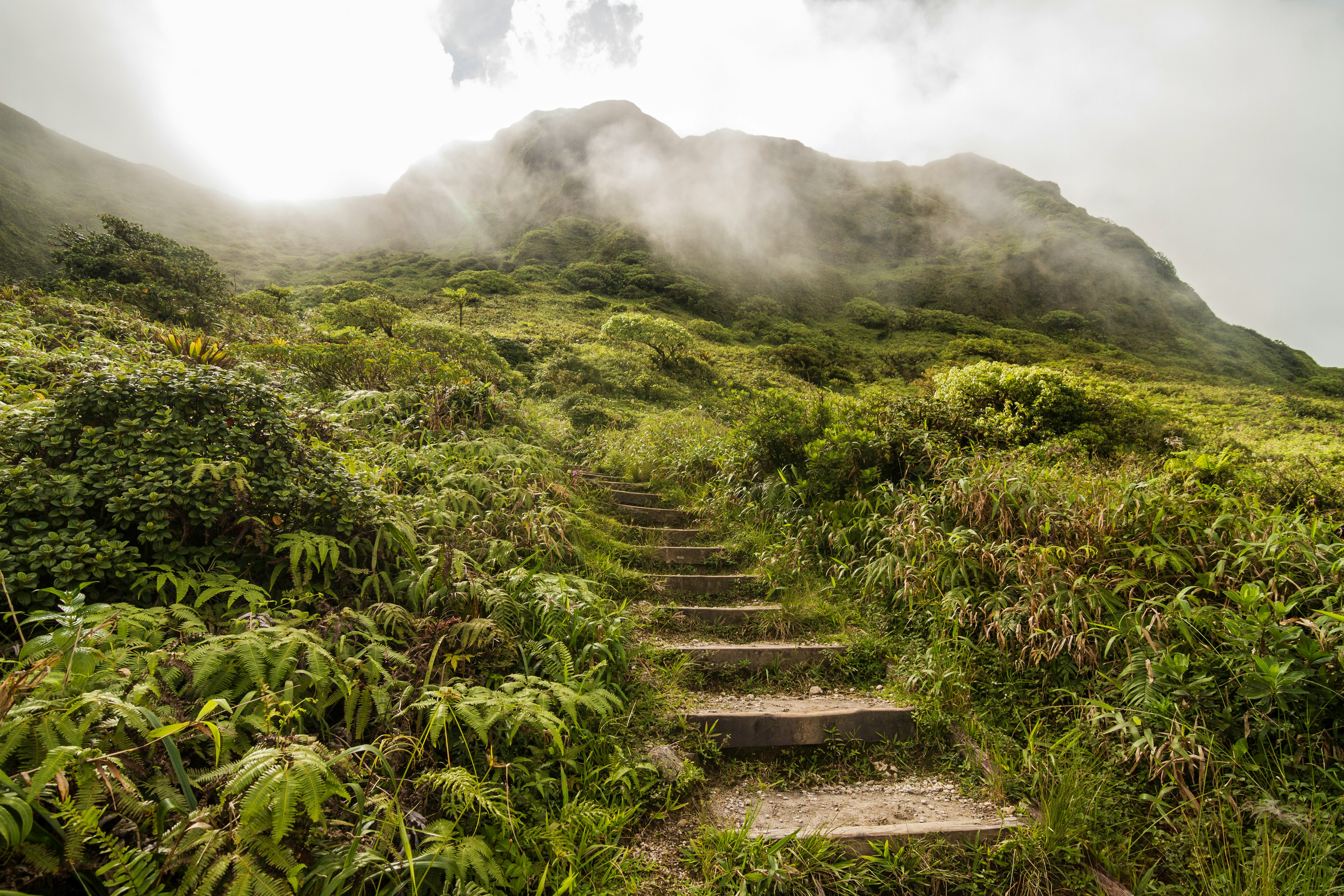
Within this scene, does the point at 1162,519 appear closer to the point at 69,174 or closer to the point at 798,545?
the point at 798,545

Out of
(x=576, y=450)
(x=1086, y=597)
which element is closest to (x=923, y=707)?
(x=1086, y=597)

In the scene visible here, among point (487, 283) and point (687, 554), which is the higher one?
point (487, 283)

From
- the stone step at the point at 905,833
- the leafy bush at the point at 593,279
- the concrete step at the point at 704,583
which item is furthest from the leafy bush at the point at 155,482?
the leafy bush at the point at 593,279

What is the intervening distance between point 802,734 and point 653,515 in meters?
3.77

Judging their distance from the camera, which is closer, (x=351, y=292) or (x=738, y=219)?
(x=351, y=292)

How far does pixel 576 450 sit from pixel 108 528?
21.2 ft

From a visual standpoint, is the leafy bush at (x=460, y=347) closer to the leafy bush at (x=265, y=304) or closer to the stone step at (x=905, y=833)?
the leafy bush at (x=265, y=304)

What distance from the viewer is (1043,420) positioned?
711 cm

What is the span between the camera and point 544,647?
3.24 meters

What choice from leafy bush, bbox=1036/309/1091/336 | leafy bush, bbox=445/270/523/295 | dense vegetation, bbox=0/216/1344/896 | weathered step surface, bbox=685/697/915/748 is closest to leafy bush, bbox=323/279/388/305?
leafy bush, bbox=445/270/523/295

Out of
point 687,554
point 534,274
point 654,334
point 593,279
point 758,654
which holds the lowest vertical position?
point 758,654

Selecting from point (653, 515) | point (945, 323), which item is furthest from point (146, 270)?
point (945, 323)

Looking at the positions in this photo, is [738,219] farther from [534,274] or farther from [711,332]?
[711,332]

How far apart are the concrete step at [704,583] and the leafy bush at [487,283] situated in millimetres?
33685
